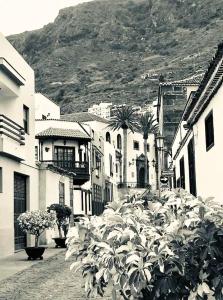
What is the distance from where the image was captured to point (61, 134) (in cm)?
4231

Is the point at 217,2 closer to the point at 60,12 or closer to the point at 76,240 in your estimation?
the point at 60,12

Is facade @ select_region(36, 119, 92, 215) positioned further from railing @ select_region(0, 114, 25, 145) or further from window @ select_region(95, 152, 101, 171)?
railing @ select_region(0, 114, 25, 145)

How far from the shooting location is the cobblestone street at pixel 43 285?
10609 mm

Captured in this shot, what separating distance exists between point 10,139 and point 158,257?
1527 centimetres

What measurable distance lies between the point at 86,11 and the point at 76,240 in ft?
534

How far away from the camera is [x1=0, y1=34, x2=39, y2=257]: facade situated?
62.9ft

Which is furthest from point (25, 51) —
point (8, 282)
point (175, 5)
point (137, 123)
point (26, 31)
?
point (8, 282)

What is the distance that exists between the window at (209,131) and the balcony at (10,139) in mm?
6846

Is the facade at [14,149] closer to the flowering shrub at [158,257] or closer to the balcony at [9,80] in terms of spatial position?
the balcony at [9,80]

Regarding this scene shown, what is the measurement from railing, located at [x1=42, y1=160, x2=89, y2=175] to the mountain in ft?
145

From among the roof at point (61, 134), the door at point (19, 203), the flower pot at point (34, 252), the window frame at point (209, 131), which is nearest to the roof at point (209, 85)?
the window frame at point (209, 131)

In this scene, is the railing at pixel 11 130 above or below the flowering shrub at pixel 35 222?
above

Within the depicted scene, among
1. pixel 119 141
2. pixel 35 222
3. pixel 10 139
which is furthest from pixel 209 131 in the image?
pixel 119 141

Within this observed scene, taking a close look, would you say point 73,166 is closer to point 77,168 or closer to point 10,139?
point 77,168
